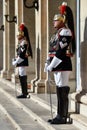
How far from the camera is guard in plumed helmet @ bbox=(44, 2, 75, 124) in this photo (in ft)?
25.4

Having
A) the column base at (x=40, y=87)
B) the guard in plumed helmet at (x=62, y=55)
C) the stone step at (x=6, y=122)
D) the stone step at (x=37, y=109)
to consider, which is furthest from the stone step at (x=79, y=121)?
the column base at (x=40, y=87)

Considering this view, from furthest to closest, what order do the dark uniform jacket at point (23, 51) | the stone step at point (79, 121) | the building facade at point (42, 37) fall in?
the dark uniform jacket at point (23, 51) < the building facade at point (42, 37) < the stone step at point (79, 121)

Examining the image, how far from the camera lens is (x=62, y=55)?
7.77 m

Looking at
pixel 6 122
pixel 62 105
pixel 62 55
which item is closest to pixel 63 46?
pixel 62 55

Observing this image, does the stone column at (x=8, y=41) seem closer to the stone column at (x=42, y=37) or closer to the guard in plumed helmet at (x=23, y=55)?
the stone column at (x=42, y=37)

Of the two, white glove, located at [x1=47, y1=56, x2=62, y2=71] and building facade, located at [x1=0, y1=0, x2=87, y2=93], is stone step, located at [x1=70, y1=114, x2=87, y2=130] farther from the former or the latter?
white glove, located at [x1=47, y1=56, x2=62, y2=71]

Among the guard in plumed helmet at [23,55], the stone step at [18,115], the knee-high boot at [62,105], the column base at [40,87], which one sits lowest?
the stone step at [18,115]

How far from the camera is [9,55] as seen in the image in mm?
19047

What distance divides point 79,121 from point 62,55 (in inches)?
40.7

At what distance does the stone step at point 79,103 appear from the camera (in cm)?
773

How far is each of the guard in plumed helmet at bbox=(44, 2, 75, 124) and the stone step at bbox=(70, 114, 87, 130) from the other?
8.2 inches

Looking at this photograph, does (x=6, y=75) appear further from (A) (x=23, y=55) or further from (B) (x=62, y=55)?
(B) (x=62, y=55)

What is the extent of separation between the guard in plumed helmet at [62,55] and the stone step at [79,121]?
21 centimetres

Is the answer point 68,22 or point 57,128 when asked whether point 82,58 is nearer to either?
point 68,22
